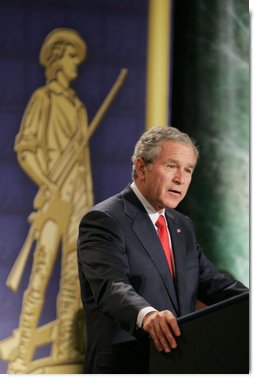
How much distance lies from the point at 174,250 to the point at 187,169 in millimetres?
269

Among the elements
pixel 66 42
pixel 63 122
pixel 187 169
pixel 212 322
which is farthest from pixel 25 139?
pixel 212 322

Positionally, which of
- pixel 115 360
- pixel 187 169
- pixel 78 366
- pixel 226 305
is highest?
pixel 187 169

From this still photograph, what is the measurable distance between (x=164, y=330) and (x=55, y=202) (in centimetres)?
168

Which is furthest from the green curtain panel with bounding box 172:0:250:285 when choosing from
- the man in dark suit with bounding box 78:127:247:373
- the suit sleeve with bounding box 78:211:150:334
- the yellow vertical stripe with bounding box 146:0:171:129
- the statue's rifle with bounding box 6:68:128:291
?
the suit sleeve with bounding box 78:211:150:334

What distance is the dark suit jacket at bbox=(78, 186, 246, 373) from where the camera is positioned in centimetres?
188

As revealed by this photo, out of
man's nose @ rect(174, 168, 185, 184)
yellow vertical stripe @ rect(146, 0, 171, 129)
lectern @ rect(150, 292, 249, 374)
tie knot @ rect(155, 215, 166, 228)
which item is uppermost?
yellow vertical stripe @ rect(146, 0, 171, 129)

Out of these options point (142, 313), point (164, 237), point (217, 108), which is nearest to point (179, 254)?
point (164, 237)

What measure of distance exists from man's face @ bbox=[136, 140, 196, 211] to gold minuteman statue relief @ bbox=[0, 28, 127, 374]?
1.10 m

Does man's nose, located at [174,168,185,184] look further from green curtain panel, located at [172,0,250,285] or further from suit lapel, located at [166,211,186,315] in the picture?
green curtain panel, located at [172,0,250,285]

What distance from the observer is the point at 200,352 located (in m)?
1.58

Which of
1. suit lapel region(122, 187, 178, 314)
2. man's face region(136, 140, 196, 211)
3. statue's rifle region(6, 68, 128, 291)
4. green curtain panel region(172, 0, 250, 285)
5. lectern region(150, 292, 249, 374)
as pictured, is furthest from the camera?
green curtain panel region(172, 0, 250, 285)

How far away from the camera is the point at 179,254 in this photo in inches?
83.4

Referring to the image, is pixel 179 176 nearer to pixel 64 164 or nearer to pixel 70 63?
pixel 64 164

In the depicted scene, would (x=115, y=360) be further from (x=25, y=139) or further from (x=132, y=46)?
(x=132, y=46)
